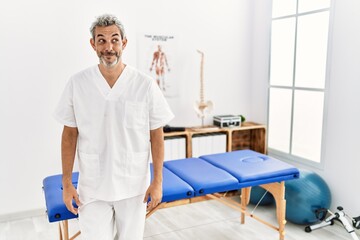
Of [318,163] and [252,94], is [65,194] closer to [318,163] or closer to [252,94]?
[318,163]

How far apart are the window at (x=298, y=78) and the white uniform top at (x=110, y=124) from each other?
1.95 metres

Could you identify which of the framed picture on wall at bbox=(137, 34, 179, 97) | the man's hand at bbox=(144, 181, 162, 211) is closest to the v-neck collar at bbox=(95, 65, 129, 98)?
the man's hand at bbox=(144, 181, 162, 211)

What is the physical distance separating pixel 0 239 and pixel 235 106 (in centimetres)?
249

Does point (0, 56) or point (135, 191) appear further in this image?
point (0, 56)

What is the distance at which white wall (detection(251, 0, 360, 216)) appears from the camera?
276cm

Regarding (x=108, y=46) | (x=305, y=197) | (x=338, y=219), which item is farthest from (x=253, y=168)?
(x=108, y=46)

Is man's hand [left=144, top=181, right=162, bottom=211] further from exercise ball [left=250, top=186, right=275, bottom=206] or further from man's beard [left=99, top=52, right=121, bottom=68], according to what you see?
exercise ball [left=250, top=186, right=275, bottom=206]

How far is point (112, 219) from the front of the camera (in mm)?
1695

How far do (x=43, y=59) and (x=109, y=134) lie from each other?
1.71 metres

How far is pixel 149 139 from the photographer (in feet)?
5.57

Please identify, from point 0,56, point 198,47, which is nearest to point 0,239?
point 0,56

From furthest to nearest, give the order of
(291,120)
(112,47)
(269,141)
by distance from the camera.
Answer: (269,141), (291,120), (112,47)

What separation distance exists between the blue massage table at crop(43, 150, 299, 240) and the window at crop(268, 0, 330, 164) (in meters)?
0.71

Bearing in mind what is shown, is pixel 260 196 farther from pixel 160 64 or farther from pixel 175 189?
pixel 160 64
